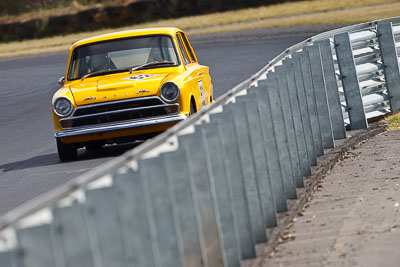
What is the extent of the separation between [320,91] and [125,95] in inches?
125

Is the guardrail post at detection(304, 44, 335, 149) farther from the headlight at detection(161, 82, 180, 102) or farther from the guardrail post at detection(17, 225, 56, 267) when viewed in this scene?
the guardrail post at detection(17, 225, 56, 267)

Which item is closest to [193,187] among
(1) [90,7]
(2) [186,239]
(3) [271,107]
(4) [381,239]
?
(2) [186,239]

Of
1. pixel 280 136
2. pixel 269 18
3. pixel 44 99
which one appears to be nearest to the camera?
pixel 280 136

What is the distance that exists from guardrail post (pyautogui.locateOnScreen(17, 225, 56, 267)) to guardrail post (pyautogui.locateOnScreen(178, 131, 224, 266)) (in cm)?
163

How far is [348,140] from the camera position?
35.4 ft

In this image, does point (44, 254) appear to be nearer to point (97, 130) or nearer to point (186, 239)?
point (186, 239)

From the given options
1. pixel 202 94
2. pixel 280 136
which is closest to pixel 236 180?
pixel 280 136

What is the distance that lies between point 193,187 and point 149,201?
612 mm

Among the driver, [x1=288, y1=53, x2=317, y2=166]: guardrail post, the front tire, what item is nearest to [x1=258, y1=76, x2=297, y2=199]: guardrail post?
[x1=288, y1=53, x2=317, y2=166]: guardrail post

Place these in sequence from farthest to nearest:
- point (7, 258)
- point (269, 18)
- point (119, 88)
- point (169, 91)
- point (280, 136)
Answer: point (269, 18) → point (119, 88) → point (169, 91) → point (280, 136) → point (7, 258)

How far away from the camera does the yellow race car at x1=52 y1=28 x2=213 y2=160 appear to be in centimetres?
1209

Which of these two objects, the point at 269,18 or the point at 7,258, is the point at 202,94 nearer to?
the point at 7,258

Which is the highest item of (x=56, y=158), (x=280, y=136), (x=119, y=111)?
(x=119, y=111)

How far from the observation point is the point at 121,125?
12094 mm
